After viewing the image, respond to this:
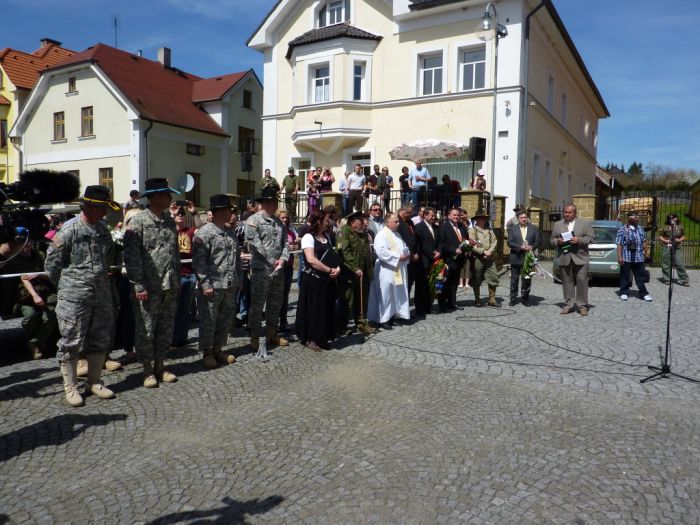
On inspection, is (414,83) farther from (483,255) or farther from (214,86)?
(214,86)

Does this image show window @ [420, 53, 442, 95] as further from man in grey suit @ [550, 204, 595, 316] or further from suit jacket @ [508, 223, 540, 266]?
man in grey suit @ [550, 204, 595, 316]

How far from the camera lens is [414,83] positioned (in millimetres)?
21016

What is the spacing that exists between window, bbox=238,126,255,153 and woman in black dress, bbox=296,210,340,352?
27.9m

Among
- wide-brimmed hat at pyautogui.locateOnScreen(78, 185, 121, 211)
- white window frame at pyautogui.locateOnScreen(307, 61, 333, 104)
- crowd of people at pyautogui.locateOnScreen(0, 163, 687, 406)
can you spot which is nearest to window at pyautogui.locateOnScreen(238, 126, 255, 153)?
white window frame at pyautogui.locateOnScreen(307, 61, 333, 104)

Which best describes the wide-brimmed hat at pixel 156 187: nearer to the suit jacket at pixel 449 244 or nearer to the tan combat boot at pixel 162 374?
the tan combat boot at pixel 162 374

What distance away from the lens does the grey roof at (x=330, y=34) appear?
21422 mm

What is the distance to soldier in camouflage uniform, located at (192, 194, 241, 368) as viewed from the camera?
20.7 feet

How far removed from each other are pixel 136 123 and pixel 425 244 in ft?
75.6

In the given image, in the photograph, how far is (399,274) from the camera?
29.0ft

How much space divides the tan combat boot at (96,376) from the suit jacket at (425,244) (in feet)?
19.0

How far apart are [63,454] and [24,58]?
40.1 meters

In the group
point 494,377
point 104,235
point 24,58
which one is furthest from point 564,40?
point 24,58

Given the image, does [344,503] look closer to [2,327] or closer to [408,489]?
[408,489]

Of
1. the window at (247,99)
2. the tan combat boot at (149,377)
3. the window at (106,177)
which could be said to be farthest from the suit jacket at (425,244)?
the window at (247,99)
